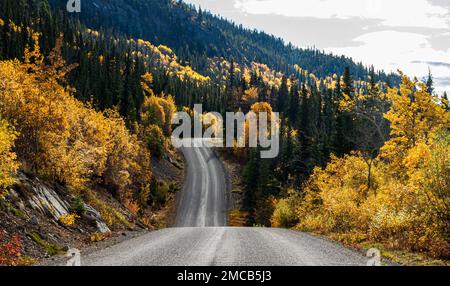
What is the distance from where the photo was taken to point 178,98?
479 ft

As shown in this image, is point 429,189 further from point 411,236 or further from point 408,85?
point 408,85

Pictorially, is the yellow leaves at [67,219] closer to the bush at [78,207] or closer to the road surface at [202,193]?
the bush at [78,207]

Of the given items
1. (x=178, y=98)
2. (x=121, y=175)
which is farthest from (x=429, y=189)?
(x=178, y=98)

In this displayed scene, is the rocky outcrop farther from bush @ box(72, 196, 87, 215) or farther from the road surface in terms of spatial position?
the road surface

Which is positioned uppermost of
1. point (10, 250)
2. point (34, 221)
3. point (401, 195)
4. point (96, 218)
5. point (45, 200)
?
point (401, 195)

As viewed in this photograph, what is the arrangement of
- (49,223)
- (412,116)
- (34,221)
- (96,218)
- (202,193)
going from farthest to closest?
(202,193) < (412,116) < (96,218) < (49,223) < (34,221)

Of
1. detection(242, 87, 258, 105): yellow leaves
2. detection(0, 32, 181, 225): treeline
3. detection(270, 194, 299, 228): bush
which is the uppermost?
detection(242, 87, 258, 105): yellow leaves

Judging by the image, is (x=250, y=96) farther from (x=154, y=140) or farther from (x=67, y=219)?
(x=67, y=219)

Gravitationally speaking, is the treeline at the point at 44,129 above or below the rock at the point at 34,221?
above

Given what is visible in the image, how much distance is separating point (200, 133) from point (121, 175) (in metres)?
80.8

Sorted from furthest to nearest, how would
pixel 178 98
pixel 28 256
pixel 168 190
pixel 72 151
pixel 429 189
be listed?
1. pixel 178 98
2. pixel 168 190
3. pixel 72 151
4. pixel 429 189
5. pixel 28 256

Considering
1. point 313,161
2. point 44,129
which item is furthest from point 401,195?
point 313,161

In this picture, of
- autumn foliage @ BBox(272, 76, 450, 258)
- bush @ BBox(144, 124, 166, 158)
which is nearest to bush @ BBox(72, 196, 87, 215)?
autumn foliage @ BBox(272, 76, 450, 258)

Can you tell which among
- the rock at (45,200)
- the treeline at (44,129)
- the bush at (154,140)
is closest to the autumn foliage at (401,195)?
the rock at (45,200)
